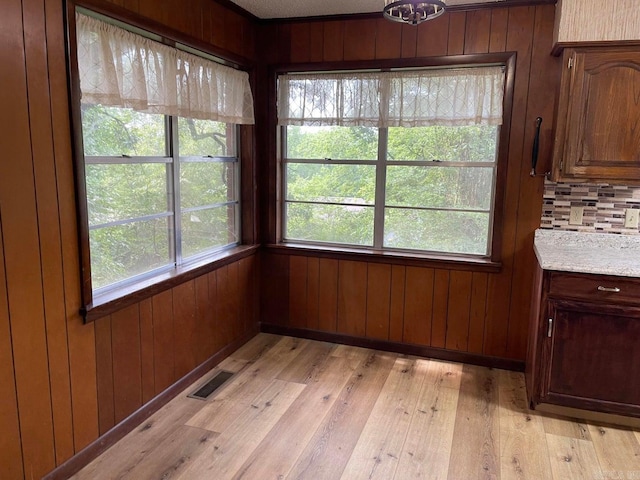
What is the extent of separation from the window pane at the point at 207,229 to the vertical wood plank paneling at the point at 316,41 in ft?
3.94

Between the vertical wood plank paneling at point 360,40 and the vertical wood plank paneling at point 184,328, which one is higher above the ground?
the vertical wood plank paneling at point 360,40

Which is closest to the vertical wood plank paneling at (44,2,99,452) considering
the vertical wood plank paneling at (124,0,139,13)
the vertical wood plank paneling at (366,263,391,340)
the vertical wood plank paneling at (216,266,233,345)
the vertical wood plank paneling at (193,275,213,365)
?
the vertical wood plank paneling at (124,0,139,13)

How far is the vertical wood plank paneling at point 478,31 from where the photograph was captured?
297cm

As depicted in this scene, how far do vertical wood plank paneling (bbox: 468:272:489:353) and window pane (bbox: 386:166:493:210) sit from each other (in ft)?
1.60

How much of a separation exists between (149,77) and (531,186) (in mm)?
2314

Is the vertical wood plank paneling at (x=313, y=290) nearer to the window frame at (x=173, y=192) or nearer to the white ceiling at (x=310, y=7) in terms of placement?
the window frame at (x=173, y=192)

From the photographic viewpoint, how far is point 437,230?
334 centimetres

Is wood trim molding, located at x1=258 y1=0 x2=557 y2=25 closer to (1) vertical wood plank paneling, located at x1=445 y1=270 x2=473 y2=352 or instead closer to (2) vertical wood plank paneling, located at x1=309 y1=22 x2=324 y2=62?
(2) vertical wood plank paneling, located at x1=309 y1=22 x2=324 y2=62

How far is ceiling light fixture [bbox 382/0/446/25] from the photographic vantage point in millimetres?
1546

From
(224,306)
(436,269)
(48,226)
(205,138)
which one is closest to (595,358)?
(436,269)

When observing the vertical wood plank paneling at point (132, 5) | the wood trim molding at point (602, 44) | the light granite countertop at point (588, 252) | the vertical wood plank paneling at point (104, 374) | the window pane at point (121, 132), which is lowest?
the vertical wood plank paneling at point (104, 374)

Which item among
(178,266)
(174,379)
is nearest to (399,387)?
(174,379)

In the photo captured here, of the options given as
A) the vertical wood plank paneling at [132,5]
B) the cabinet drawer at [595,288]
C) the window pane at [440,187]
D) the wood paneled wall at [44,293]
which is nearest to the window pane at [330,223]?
the window pane at [440,187]

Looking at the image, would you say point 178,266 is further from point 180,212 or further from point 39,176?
point 39,176
